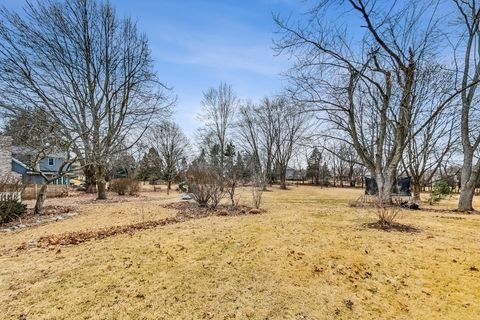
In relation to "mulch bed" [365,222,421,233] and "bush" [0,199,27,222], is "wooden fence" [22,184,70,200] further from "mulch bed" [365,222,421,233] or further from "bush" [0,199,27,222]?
"mulch bed" [365,222,421,233]

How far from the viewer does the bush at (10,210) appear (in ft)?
25.9

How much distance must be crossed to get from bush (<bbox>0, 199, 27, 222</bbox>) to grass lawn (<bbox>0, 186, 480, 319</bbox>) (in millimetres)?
2814

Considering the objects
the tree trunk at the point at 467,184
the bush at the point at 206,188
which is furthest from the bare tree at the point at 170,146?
the tree trunk at the point at 467,184

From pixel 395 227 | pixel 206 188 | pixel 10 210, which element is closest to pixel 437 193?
pixel 395 227

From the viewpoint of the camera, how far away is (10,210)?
8.16 meters

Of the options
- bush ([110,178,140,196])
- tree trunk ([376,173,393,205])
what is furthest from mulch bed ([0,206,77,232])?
tree trunk ([376,173,393,205])

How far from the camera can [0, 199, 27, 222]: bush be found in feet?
25.9

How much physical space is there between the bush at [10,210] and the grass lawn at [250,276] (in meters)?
2.81

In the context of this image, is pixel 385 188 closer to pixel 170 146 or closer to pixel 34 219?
pixel 34 219

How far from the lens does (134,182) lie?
2014 centimetres

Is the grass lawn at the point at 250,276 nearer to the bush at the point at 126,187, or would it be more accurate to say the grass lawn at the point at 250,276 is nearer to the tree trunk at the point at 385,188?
the tree trunk at the point at 385,188

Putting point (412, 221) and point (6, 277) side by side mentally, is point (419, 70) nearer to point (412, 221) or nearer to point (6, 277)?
point (412, 221)

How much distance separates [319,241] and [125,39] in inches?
577

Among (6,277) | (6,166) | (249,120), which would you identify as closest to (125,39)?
(6,277)
